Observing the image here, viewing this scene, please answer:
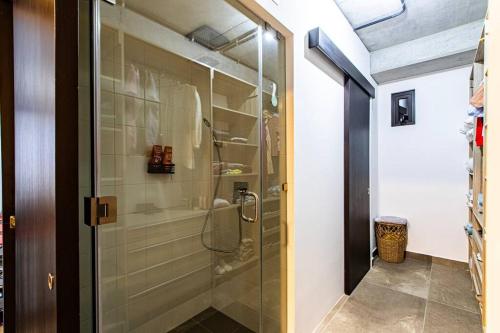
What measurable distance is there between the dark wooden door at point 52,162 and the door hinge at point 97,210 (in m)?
0.05

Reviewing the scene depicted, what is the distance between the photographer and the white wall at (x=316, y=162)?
161cm

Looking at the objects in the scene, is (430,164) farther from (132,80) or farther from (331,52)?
(132,80)

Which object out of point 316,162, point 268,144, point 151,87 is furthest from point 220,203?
point 151,87

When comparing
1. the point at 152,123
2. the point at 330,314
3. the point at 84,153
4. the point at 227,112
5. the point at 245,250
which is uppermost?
the point at 227,112

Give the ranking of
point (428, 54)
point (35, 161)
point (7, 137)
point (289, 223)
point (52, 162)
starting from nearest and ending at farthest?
point (52, 162), point (35, 161), point (7, 137), point (289, 223), point (428, 54)

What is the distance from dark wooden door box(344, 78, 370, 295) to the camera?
2334 mm

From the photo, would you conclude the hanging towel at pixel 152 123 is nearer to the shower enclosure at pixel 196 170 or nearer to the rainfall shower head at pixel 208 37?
the shower enclosure at pixel 196 170

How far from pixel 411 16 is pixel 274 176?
2218mm

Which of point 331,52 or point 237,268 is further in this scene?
point 331,52

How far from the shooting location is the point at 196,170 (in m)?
1.85

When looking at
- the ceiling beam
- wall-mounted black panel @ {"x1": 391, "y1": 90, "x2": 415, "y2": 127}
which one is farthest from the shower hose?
wall-mounted black panel @ {"x1": 391, "y1": 90, "x2": 415, "y2": 127}

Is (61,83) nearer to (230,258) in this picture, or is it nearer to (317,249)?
(230,258)

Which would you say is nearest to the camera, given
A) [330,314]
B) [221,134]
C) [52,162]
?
[52,162]

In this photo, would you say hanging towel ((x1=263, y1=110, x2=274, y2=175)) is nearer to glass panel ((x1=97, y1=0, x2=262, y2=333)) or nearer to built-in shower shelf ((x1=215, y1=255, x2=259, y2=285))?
glass panel ((x1=97, y1=0, x2=262, y2=333))
